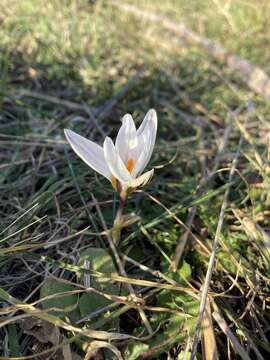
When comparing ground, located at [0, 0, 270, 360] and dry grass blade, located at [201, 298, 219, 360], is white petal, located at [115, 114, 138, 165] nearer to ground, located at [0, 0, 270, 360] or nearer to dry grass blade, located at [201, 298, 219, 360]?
ground, located at [0, 0, 270, 360]

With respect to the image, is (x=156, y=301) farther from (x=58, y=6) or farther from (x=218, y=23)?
(x=218, y=23)

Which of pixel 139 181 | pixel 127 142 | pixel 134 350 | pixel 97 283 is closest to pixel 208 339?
pixel 134 350

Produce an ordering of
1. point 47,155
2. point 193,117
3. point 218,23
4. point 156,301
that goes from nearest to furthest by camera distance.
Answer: point 156,301 < point 47,155 < point 193,117 < point 218,23

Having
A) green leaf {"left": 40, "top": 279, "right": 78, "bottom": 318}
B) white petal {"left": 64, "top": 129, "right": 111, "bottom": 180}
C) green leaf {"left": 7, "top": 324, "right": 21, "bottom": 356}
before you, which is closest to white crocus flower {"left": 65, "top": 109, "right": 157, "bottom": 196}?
white petal {"left": 64, "top": 129, "right": 111, "bottom": 180}

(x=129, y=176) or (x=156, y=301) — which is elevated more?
(x=129, y=176)

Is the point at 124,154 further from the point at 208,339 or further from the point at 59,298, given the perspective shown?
the point at 208,339

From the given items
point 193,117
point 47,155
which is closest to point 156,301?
point 47,155

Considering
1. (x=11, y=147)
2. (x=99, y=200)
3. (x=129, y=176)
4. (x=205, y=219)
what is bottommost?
(x=11, y=147)

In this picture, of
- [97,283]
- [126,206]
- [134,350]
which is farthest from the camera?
[126,206]
